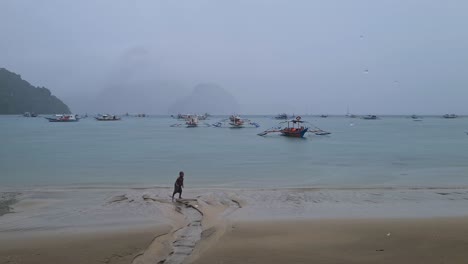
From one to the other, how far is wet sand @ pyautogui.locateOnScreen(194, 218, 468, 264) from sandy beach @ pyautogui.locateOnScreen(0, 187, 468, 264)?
24 mm

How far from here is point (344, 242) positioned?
10.8m

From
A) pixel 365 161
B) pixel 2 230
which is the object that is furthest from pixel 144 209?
pixel 365 161

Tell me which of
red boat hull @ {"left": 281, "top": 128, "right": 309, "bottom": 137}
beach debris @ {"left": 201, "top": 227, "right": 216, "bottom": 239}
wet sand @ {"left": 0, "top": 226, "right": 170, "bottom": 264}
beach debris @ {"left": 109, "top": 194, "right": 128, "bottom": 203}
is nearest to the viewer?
wet sand @ {"left": 0, "top": 226, "right": 170, "bottom": 264}

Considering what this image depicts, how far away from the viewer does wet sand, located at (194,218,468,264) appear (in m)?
9.41

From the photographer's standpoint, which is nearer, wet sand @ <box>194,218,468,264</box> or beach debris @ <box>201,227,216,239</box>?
wet sand @ <box>194,218,468,264</box>

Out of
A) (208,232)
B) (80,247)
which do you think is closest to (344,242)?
(208,232)

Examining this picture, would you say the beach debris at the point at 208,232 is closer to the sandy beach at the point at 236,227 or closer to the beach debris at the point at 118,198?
the sandy beach at the point at 236,227

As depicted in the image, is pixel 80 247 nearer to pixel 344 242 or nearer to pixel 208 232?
pixel 208 232

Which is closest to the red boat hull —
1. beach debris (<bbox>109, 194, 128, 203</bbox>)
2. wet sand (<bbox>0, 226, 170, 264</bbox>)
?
beach debris (<bbox>109, 194, 128, 203</bbox>)

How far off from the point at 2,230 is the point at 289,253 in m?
8.58

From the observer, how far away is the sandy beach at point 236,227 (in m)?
9.65

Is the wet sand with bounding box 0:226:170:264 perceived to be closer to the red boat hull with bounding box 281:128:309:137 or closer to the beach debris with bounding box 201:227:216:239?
the beach debris with bounding box 201:227:216:239

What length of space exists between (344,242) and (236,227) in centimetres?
329

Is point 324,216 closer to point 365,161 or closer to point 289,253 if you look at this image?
point 289,253
